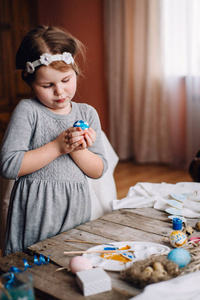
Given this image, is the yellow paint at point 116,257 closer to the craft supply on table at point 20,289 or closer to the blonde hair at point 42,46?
the craft supply on table at point 20,289

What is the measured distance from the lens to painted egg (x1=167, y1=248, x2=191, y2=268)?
907 millimetres

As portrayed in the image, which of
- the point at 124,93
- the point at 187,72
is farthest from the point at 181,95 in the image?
the point at 124,93

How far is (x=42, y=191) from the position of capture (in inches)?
48.5

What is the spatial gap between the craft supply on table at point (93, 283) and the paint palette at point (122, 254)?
91 millimetres

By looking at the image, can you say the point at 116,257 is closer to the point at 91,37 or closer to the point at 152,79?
the point at 152,79

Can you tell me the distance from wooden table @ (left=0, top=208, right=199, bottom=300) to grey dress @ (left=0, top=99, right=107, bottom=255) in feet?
0.32

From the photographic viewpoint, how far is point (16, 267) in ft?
3.16

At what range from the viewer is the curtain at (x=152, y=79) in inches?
159

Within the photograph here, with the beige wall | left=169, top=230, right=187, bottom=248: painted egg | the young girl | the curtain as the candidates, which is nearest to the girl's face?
the young girl

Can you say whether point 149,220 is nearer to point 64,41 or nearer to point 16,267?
point 16,267

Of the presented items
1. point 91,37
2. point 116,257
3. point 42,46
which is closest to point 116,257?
point 116,257

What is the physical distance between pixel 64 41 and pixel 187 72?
9.88 feet

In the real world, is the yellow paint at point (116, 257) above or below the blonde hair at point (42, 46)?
below

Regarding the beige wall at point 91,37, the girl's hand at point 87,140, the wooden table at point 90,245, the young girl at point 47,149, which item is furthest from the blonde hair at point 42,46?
the beige wall at point 91,37
